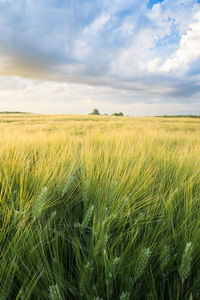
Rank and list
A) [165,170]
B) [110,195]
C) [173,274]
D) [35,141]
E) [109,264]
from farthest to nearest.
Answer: [35,141] < [165,170] < [110,195] < [173,274] < [109,264]

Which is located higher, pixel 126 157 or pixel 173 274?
pixel 126 157

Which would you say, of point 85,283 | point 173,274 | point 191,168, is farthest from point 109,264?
point 191,168

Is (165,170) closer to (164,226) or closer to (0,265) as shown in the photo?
(164,226)

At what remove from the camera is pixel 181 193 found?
31.6 inches

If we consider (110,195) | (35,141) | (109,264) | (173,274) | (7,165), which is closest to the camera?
(109,264)

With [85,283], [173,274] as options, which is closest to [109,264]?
[85,283]

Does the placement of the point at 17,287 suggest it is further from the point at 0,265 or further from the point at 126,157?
the point at 126,157

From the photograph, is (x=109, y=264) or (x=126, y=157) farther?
(x=126, y=157)

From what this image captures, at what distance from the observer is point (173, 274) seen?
1.81 ft

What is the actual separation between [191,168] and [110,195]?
1.90ft

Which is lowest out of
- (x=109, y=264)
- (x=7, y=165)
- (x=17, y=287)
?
(x=17, y=287)

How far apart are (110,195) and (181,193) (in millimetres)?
320

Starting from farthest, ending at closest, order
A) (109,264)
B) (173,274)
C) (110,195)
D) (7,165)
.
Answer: (7,165)
(110,195)
(173,274)
(109,264)

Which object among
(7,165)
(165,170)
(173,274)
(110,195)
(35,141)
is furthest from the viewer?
(35,141)
